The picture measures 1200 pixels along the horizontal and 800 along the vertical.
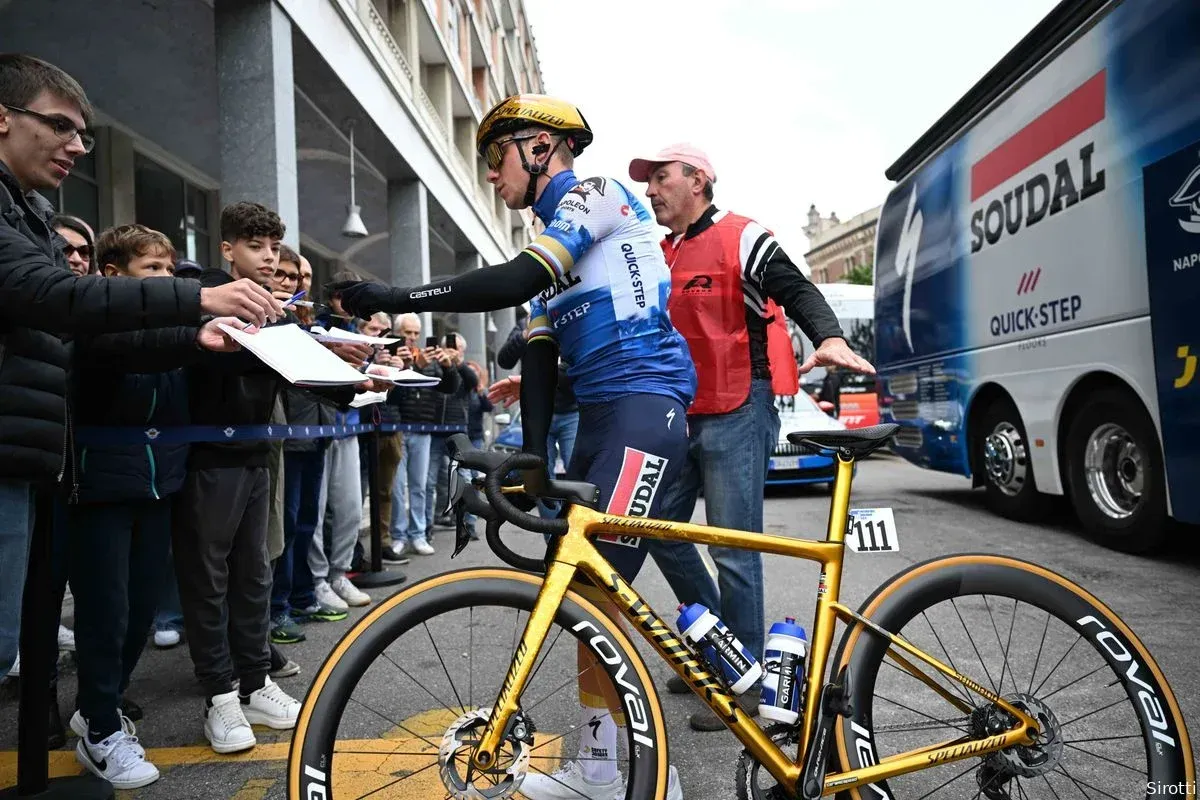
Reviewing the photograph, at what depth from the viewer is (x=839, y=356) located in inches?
92.7

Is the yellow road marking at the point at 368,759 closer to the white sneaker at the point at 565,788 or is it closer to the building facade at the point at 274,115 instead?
the white sneaker at the point at 565,788

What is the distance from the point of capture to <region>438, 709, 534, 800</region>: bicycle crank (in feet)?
5.62

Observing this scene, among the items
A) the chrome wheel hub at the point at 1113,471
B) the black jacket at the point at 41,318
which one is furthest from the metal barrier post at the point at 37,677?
the chrome wheel hub at the point at 1113,471

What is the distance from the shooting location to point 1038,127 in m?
6.16

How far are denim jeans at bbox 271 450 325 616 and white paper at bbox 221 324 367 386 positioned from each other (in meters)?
1.83

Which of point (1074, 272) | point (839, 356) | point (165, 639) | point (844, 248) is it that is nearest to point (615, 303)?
point (839, 356)

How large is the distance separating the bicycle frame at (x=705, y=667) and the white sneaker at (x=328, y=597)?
3.23 meters

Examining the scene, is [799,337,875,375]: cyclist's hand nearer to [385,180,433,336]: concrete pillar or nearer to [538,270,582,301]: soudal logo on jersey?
[538,270,582,301]: soudal logo on jersey

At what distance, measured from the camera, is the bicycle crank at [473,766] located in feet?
5.62

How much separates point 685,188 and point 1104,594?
3.40 meters

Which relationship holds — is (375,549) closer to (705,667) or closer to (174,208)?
(705,667)

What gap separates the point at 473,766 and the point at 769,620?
289 cm

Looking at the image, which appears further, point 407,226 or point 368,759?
point 407,226

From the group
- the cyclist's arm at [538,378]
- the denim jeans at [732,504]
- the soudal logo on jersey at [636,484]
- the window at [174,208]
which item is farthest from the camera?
the window at [174,208]
